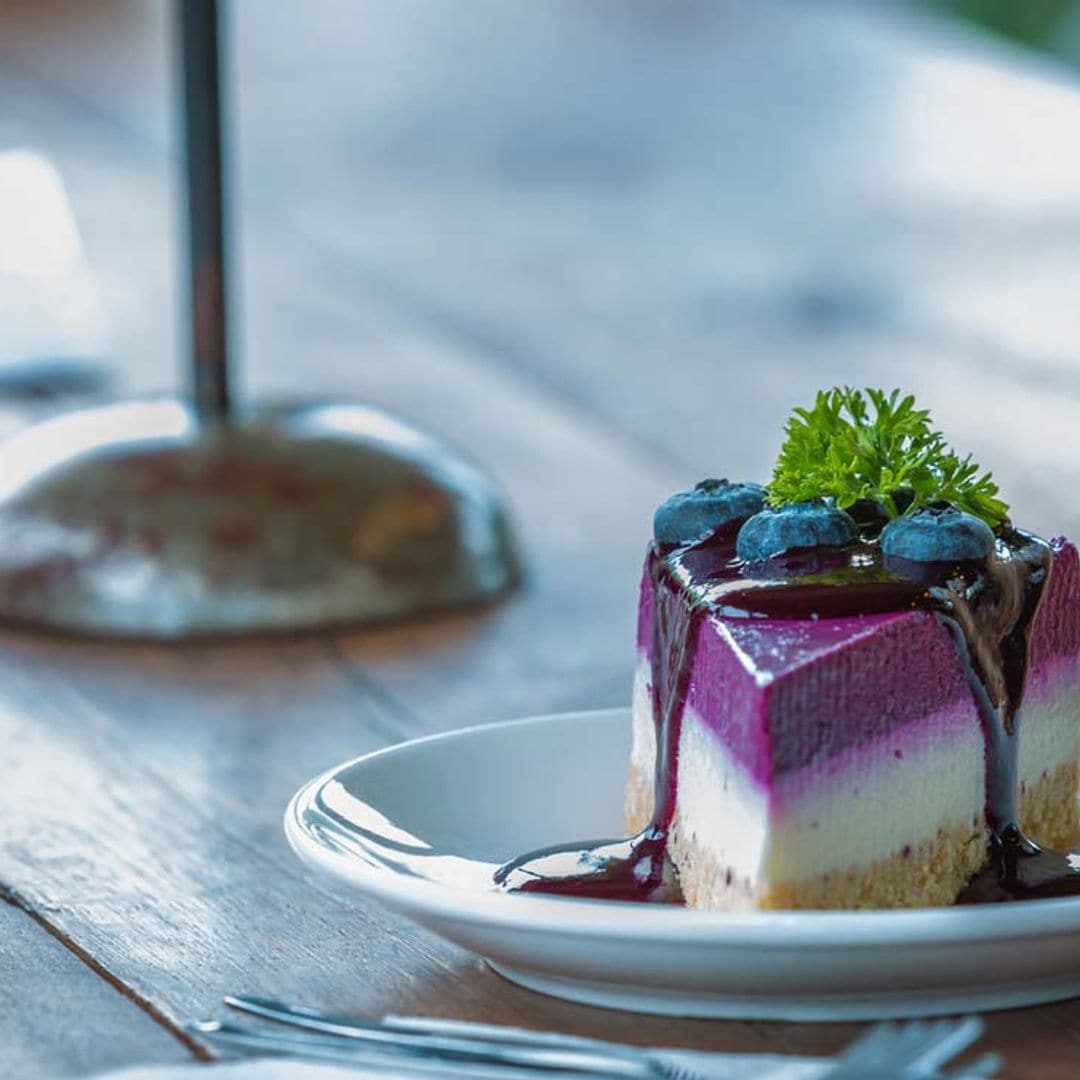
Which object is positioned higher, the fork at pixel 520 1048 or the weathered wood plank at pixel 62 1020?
the fork at pixel 520 1048

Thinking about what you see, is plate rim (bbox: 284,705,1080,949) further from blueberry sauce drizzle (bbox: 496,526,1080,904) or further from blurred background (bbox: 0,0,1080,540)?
blurred background (bbox: 0,0,1080,540)

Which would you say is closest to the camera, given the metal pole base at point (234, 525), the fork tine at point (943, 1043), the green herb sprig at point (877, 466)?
the fork tine at point (943, 1043)

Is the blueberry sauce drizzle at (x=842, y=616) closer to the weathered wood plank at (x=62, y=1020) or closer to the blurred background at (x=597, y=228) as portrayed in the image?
the weathered wood plank at (x=62, y=1020)

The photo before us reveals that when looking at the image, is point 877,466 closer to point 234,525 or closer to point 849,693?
point 849,693

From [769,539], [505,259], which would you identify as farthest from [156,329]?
[769,539]

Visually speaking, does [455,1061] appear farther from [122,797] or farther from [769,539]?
[122,797]

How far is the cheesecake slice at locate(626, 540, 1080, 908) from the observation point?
890 millimetres

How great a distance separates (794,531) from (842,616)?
0.16ft

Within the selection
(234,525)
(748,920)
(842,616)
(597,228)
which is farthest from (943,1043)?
(597,228)

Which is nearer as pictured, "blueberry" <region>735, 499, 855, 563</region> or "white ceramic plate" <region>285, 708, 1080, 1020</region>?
"white ceramic plate" <region>285, 708, 1080, 1020</region>

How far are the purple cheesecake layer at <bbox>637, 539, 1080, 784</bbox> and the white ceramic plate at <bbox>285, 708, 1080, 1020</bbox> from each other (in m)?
0.08

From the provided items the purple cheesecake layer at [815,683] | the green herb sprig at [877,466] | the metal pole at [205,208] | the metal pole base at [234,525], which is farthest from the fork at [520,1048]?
the metal pole at [205,208]

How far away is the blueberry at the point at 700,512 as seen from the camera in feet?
3.32

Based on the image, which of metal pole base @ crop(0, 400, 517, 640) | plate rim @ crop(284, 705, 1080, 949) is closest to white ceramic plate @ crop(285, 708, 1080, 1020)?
plate rim @ crop(284, 705, 1080, 949)
